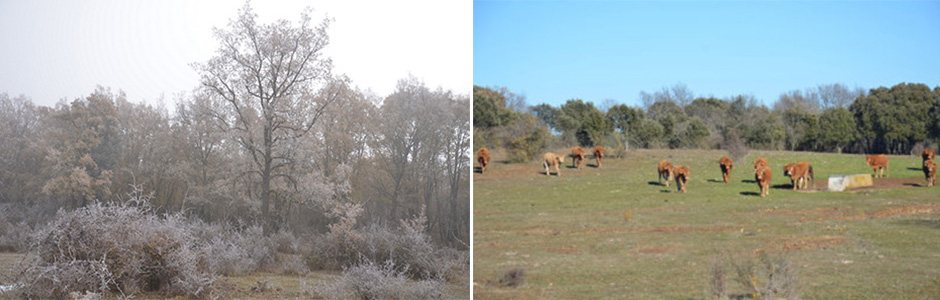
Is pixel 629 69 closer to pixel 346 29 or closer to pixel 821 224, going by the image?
pixel 821 224

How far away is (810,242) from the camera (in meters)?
10.0

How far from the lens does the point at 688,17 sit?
44.0 ft

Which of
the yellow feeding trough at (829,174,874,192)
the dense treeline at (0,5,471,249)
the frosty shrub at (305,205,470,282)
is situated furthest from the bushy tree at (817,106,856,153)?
the frosty shrub at (305,205,470,282)

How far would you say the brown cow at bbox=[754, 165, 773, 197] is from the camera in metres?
11.7

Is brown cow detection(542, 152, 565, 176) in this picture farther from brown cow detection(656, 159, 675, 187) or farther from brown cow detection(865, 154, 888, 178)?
brown cow detection(865, 154, 888, 178)

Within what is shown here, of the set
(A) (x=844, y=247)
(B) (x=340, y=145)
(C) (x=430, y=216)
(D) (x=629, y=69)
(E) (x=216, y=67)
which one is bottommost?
(A) (x=844, y=247)

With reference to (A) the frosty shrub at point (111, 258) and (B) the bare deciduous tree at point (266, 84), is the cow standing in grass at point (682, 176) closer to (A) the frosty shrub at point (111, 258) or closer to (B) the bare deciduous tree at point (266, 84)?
(B) the bare deciduous tree at point (266, 84)

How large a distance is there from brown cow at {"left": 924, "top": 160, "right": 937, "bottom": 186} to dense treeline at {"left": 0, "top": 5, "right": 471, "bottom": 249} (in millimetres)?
8407

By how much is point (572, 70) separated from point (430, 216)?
9.61 metres

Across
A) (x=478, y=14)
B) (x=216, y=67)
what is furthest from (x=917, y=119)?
(x=216, y=67)

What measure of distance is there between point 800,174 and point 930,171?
1775 millimetres

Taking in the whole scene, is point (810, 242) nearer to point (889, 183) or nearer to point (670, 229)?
point (670, 229)

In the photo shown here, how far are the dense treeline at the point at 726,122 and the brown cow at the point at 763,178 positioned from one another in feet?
1.40

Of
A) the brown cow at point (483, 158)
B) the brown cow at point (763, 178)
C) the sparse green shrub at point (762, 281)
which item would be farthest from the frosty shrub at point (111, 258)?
the brown cow at point (763, 178)
